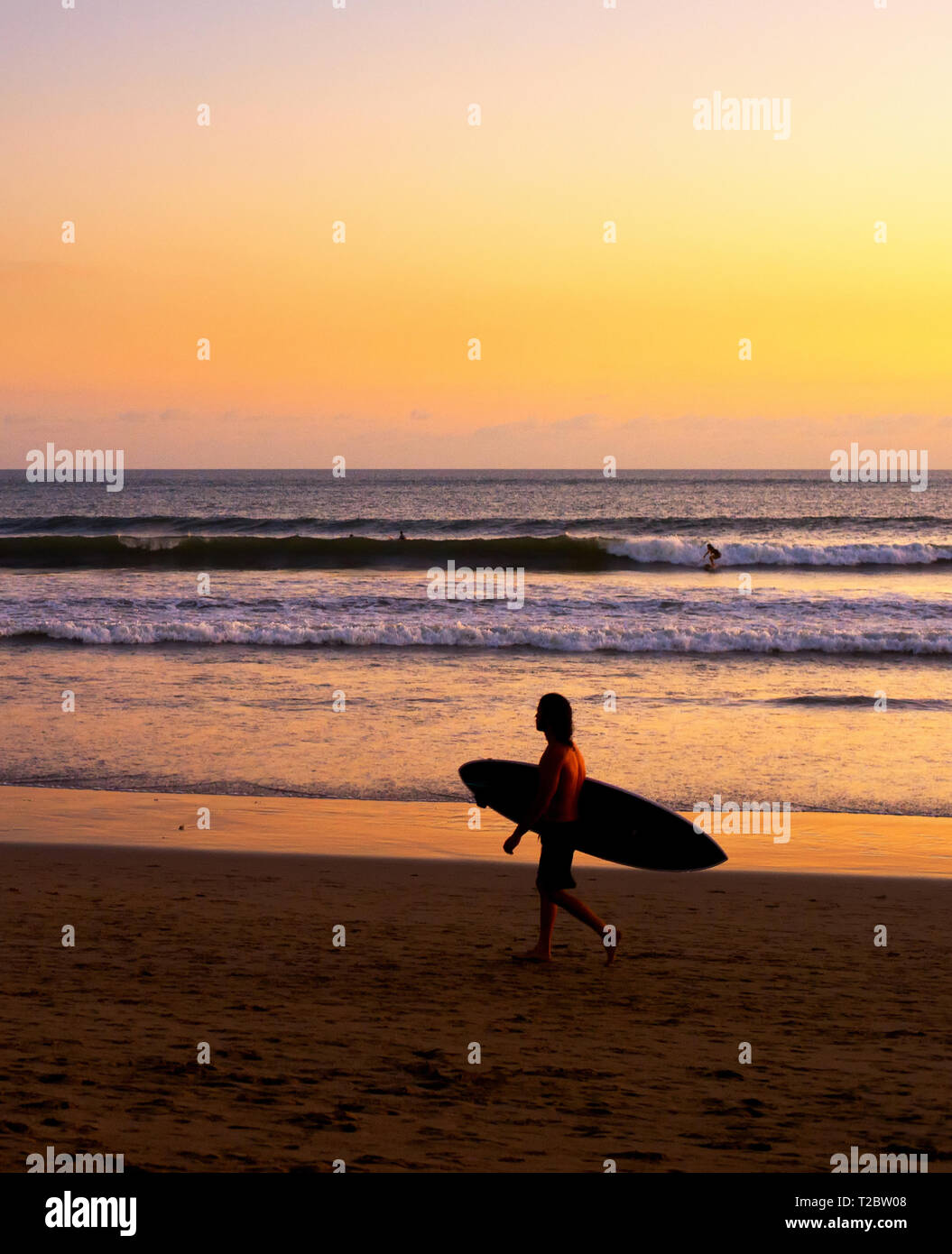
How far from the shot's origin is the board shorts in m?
6.29

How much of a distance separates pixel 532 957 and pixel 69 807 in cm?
546

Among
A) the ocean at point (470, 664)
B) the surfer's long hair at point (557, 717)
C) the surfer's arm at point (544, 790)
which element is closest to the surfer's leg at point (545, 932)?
the surfer's arm at point (544, 790)

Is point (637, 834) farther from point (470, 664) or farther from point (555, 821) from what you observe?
point (470, 664)

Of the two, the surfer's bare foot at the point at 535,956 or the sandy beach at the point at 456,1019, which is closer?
the sandy beach at the point at 456,1019

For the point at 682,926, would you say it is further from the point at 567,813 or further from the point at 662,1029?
the point at 662,1029

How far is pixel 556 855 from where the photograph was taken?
20.7 ft

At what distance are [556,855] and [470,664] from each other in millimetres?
12543

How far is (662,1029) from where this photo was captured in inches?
205

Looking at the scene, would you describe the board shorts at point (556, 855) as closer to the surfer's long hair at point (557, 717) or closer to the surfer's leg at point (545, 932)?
the surfer's leg at point (545, 932)

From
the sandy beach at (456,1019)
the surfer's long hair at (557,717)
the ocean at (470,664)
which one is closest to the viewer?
the sandy beach at (456,1019)

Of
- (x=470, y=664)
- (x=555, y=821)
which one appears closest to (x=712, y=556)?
(x=470, y=664)

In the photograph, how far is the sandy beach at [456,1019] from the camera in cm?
401

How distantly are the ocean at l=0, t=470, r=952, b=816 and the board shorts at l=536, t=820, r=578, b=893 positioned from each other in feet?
13.9
